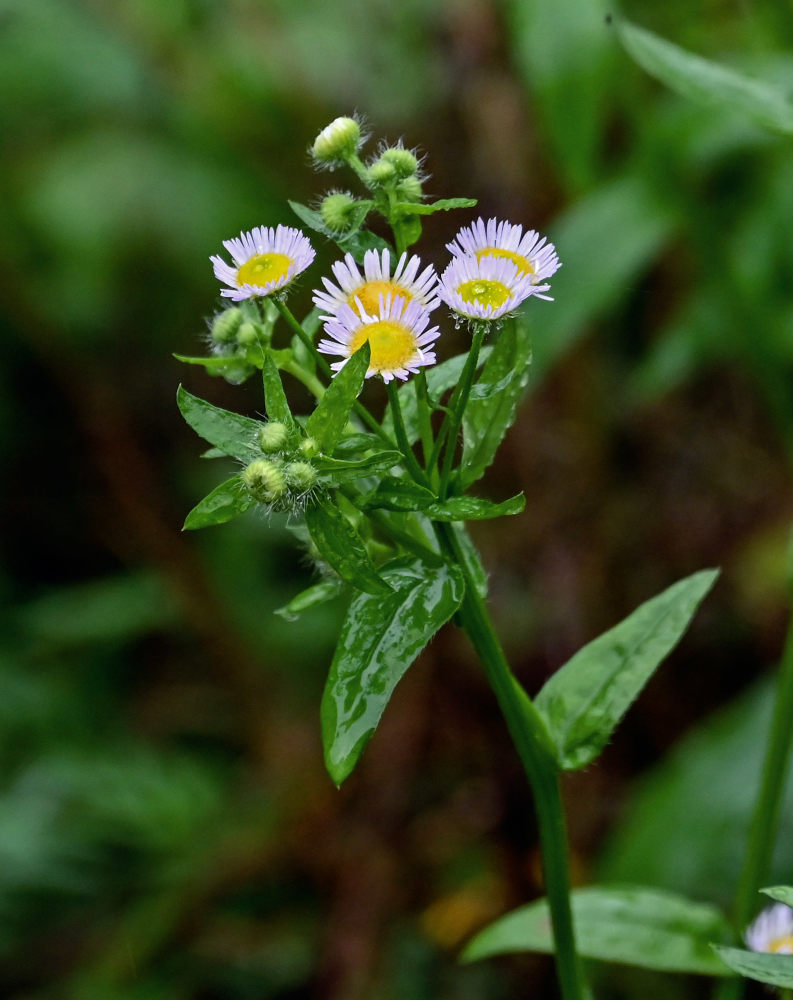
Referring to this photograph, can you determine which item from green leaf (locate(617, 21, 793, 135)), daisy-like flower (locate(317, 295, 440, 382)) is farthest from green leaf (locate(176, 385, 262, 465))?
green leaf (locate(617, 21, 793, 135))

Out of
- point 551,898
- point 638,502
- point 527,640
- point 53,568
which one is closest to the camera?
point 551,898

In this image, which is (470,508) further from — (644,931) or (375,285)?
(644,931)

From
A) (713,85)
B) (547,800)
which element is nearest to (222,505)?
(547,800)

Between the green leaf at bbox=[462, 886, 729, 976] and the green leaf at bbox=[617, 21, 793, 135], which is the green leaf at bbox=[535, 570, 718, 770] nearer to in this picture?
the green leaf at bbox=[462, 886, 729, 976]

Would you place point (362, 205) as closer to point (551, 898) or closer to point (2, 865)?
point (551, 898)

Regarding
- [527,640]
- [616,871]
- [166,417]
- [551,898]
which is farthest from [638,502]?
[551,898]

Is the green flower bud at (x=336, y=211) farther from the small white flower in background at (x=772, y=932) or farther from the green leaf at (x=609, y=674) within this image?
the small white flower in background at (x=772, y=932)

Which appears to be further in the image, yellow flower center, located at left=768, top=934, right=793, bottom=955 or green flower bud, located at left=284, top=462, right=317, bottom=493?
yellow flower center, located at left=768, top=934, right=793, bottom=955

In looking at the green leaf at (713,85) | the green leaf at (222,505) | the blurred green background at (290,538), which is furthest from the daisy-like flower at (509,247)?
the blurred green background at (290,538)
